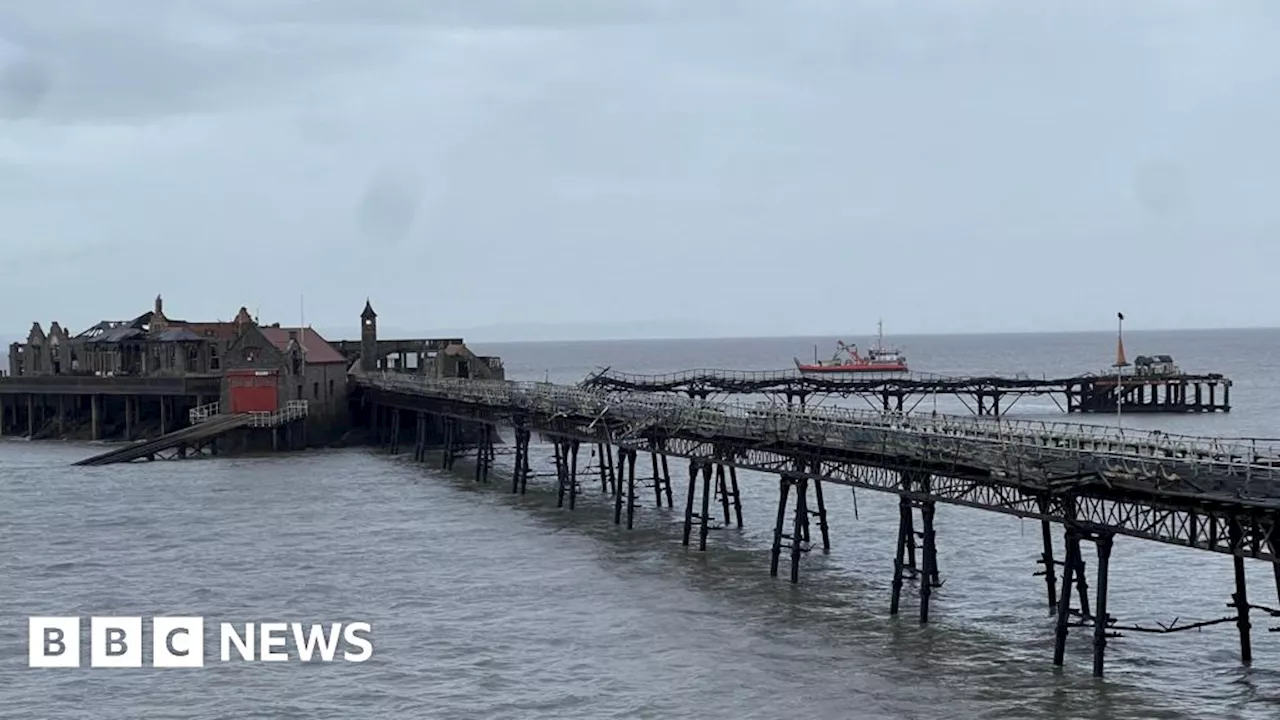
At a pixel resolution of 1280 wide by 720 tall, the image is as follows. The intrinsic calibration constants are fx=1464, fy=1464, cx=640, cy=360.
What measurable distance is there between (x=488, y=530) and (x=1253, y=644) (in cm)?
3421

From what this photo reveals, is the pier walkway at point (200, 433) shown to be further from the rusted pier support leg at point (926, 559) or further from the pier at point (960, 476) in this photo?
the rusted pier support leg at point (926, 559)

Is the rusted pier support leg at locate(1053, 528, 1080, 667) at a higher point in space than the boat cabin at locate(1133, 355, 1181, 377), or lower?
lower

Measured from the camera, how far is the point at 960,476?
139 ft

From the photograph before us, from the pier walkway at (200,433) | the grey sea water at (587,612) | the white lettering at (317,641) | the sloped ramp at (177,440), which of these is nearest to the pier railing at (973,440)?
the grey sea water at (587,612)

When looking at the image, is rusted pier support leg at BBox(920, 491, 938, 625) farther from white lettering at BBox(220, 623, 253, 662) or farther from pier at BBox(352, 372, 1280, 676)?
white lettering at BBox(220, 623, 253, 662)

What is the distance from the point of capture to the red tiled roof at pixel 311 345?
11050 cm

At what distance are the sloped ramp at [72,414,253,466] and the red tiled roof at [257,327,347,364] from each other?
7257mm

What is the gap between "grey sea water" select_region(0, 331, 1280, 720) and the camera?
37219mm

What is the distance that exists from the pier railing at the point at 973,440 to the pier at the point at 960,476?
9cm

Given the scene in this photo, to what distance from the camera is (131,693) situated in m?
39.0

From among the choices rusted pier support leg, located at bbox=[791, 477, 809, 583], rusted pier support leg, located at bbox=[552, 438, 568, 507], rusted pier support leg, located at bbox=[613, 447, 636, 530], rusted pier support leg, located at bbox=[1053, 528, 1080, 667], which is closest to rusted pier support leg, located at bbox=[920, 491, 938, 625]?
rusted pier support leg, located at bbox=[1053, 528, 1080, 667]

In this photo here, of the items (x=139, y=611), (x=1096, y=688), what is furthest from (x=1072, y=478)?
(x=139, y=611)

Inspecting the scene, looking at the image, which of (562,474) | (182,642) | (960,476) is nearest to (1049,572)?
(960,476)

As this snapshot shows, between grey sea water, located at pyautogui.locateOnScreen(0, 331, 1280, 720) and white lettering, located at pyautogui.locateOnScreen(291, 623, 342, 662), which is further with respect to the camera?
white lettering, located at pyautogui.locateOnScreen(291, 623, 342, 662)
